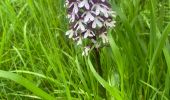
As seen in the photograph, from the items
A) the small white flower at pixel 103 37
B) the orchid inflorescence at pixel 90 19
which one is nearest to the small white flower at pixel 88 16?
the orchid inflorescence at pixel 90 19

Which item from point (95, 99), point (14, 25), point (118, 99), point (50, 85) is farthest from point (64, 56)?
point (118, 99)

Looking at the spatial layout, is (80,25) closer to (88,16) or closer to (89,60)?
(88,16)

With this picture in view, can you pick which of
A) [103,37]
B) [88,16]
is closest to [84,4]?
[88,16]

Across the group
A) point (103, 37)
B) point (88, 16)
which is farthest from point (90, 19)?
point (103, 37)

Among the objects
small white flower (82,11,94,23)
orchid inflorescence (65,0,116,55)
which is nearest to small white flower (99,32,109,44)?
orchid inflorescence (65,0,116,55)

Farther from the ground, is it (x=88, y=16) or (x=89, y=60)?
(x=88, y=16)

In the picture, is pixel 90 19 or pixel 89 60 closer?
pixel 89 60
